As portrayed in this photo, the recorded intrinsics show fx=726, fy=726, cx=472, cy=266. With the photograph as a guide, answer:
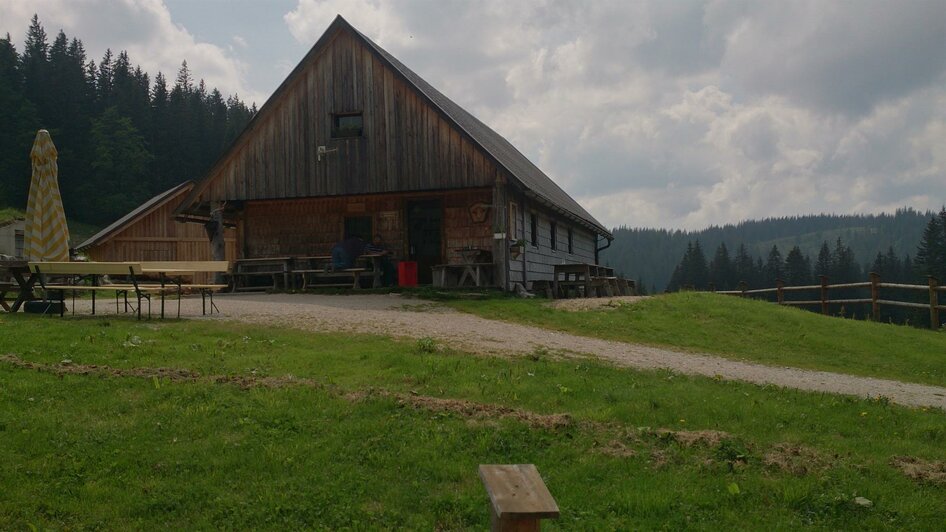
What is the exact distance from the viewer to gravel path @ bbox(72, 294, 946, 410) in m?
10.6

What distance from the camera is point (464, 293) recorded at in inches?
764

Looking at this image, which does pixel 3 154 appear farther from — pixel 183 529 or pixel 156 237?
pixel 183 529

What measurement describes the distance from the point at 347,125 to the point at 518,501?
66.0 ft

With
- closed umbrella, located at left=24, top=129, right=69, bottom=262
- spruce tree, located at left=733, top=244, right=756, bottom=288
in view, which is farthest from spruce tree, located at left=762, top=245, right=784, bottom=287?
closed umbrella, located at left=24, top=129, right=69, bottom=262

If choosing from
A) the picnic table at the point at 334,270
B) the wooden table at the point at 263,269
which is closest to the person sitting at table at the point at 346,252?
the picnic table at the point at 334,270

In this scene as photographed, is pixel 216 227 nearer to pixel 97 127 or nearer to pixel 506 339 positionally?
pixel 506 339

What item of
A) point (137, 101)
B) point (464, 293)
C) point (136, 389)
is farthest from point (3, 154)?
point (136, 389)

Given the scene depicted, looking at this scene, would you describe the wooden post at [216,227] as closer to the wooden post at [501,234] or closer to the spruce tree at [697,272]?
the wooden post at [501,234]

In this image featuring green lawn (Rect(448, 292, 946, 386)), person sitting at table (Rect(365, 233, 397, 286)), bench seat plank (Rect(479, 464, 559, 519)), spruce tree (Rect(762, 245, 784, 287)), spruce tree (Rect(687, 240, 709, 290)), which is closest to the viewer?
bench seat plank (Rect(479, 464, 559, 519))

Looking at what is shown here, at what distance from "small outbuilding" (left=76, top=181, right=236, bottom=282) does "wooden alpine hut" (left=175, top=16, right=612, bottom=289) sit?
14.4m

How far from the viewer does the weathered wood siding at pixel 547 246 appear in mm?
22859

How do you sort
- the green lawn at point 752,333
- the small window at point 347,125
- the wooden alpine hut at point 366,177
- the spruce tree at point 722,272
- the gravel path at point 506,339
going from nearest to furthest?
the gravel path at point 506,339 < the green lawn at point 752,333 < the wooden alpine hut at point 366,177 < the small window at point 347,125 < the spruce tree at point 722,272

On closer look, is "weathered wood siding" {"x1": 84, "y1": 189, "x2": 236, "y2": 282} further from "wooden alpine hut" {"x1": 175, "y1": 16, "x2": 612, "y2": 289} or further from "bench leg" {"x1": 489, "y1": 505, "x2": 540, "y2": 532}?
"bench leg" {"x1": 489, "y1": 505, "x2": 540, "y2": 532}

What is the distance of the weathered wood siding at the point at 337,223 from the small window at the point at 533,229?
7.48 feet
